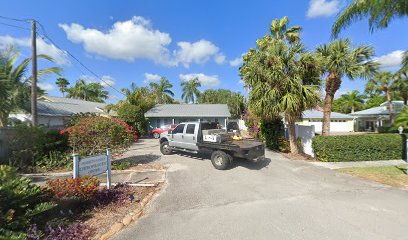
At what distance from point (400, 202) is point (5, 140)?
13.3m

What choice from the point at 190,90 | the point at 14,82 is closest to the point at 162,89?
the point at 190,90

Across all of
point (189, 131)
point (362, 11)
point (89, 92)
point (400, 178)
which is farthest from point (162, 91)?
point (400, 178)

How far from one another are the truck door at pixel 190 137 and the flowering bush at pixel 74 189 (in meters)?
5.27

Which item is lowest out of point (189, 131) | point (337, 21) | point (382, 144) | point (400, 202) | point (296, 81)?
point (400, 202)

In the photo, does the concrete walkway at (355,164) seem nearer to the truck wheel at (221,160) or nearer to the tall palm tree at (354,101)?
the truck wheel at (221,160)

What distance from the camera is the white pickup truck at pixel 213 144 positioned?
830 centimetres

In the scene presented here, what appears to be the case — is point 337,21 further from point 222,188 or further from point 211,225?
point 211,225

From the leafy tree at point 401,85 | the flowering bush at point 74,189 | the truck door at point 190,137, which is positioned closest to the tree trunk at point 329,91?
the truck door at point 190,137

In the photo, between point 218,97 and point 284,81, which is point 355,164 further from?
point 218,97

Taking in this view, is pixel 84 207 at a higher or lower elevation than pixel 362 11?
lower

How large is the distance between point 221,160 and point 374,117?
3125 centimetres

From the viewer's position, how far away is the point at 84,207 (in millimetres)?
4863

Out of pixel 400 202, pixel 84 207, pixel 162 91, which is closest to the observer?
pixel 84 207

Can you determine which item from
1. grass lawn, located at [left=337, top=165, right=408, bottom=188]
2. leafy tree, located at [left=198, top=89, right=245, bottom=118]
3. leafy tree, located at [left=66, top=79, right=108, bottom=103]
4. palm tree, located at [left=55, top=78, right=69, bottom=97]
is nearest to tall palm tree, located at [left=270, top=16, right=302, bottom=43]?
grass lawn, located at [left=337, top=165, right=408, bottom=188]
